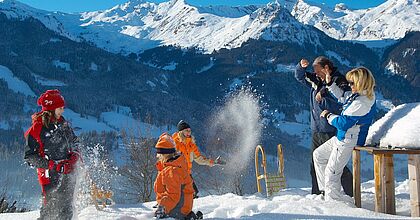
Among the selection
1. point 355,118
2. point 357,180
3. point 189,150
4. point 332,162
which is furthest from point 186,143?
point 355,118

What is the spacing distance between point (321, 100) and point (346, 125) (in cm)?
81

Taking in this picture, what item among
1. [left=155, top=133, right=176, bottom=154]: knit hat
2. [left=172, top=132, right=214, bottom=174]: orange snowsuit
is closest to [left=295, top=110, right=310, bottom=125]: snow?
[left=172, top=132, right=214, bottom=174]: orange snowsuit

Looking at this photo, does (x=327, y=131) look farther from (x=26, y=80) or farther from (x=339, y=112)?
(x=26, y=80)

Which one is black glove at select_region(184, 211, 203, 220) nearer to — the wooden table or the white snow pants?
the white snow pants

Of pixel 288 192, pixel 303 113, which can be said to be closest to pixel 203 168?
pixel 288 192

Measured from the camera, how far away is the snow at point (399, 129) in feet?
16.1

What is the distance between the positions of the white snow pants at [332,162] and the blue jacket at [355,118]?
0.09m

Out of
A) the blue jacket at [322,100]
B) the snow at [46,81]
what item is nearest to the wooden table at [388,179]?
the blue jacket at [322,100]

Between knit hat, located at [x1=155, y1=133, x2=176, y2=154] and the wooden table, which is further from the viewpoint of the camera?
knit hat, located at [x1=155, y1=133, x2=176, y2=154]

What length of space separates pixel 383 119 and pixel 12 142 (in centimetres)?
10234

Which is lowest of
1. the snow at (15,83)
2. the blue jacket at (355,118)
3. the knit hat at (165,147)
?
the knit hat at (165,147)

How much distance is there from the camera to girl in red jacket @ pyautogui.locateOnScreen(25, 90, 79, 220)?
4812 mm

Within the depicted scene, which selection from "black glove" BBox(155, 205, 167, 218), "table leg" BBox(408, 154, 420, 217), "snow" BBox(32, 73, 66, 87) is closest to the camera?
"table leg" BBox(408, 154, 420, 217)

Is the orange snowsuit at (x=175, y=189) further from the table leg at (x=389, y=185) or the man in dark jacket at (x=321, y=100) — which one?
the table leg at (x=389, y=185)
